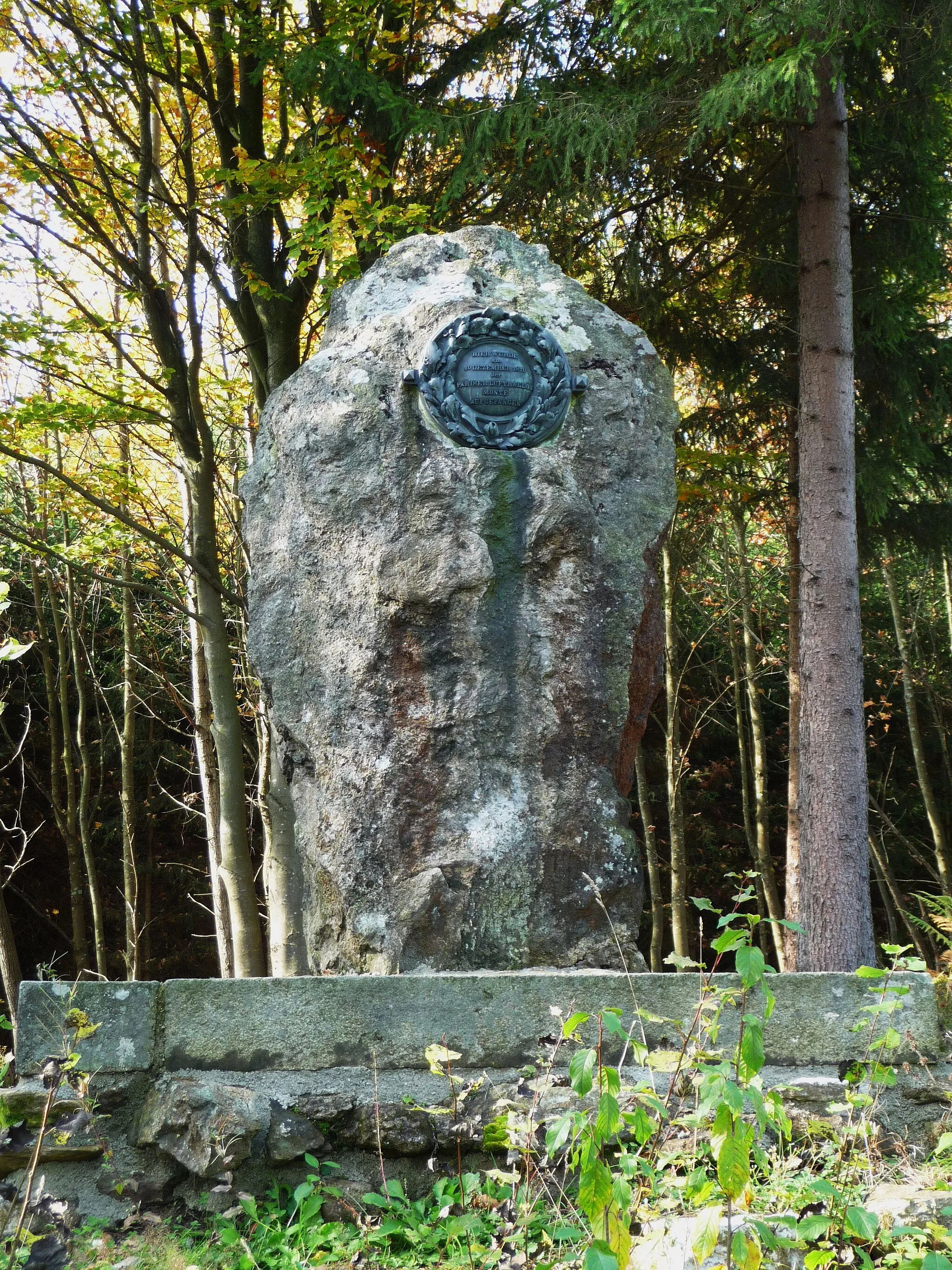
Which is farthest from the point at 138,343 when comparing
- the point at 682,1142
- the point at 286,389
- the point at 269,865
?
the point at 682,1142

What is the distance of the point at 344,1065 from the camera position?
3256 millimetres

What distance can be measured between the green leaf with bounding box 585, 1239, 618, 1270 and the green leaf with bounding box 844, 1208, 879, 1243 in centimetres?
44

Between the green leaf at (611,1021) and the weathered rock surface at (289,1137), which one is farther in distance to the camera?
the weathered rock surface at (289,1137)

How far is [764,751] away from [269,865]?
199 inches

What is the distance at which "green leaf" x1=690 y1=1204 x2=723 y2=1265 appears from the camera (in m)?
1.97

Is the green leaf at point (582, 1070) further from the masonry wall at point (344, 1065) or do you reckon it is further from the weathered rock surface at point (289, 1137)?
the weathered rock surface at point (289, 1137)

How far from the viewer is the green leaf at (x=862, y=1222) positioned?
6.57ft

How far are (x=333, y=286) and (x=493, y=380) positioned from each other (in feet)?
11.4

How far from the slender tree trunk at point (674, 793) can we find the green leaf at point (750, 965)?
24.0 ft

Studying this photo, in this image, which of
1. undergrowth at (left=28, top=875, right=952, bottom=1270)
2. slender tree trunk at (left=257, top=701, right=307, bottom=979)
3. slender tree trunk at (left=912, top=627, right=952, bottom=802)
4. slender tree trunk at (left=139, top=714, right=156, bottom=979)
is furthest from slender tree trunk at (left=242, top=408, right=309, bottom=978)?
slender tree trunk at (left=912, top=627, right=952, bottom=802)

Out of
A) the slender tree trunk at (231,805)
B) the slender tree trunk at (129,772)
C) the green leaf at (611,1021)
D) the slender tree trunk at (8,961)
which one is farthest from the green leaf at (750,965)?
the slender tree trunk at (8,961)

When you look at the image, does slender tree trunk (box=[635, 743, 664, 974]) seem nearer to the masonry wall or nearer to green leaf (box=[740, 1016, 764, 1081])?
the masonry wall

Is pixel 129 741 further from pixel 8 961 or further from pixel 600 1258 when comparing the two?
pixel 600 1258

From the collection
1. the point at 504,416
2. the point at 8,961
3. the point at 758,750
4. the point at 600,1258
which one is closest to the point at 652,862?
the point at 758,750
